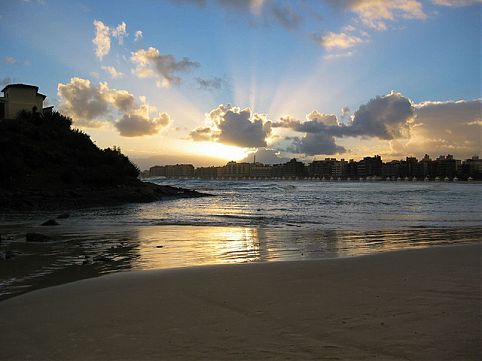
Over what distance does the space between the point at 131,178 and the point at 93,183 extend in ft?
23.6

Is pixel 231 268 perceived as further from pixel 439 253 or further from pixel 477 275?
pixel 439 253

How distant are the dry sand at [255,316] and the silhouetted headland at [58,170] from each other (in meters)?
21.6

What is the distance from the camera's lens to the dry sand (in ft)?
12.9

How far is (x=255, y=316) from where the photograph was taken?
16.1ft

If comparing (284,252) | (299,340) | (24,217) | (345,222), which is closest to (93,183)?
(24,217)

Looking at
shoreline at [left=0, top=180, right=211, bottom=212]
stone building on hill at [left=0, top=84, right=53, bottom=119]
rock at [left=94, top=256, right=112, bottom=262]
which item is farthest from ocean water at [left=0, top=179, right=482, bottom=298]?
stone building on hill at [left=0, top=84, right=53, bottom=119]

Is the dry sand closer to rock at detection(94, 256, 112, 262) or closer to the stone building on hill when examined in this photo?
rock at detection(94, 256, 112, 262)

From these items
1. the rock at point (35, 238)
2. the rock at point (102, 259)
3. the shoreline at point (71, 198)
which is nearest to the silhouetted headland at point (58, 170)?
the shoreline at point (71, 198)

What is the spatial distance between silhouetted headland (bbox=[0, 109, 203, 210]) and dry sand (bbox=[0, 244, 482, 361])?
2159 cm

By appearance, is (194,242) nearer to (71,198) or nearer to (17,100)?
(71,198)

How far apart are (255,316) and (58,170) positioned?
33762 mm

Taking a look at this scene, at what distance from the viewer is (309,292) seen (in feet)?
19.6

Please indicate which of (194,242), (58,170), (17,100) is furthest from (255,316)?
(17,100)

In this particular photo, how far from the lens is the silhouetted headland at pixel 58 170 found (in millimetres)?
28125
